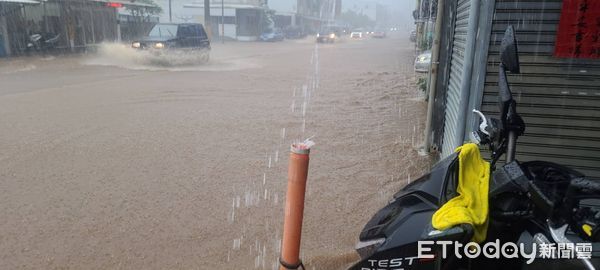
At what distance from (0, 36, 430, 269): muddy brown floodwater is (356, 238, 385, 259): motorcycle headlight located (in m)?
1.83

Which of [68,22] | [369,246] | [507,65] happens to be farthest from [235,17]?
[369,246]

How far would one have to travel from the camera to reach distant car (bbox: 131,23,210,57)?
59.9ft

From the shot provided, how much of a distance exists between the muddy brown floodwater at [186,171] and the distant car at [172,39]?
5255 mm

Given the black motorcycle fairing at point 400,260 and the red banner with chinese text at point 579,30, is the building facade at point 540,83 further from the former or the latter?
the black motorcycle fairing at point 400,260

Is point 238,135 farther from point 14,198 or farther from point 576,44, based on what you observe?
point 576,44

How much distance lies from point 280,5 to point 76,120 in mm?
65516

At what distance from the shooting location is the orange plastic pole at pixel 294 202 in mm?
2785

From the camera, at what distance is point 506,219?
80.5 inches

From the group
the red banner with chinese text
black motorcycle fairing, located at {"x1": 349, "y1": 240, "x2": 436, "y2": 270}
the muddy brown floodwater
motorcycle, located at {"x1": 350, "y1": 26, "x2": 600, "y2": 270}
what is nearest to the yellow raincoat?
motorcycle, located at {"x1": 350, "y1": 26, "x2": 600, "y2": 270}

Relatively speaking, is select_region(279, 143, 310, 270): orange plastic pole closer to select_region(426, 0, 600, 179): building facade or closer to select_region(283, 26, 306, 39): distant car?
select_region(426, 0, 600, 179): building facade

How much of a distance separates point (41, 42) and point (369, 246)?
23946 millimetres

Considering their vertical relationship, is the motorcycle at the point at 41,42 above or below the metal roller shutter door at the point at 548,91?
below

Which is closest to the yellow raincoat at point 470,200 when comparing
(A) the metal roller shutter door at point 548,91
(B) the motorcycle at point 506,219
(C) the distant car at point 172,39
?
(B) the motorcycle at point 506,219

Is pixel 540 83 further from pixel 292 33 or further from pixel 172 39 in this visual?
pixel 292 33
